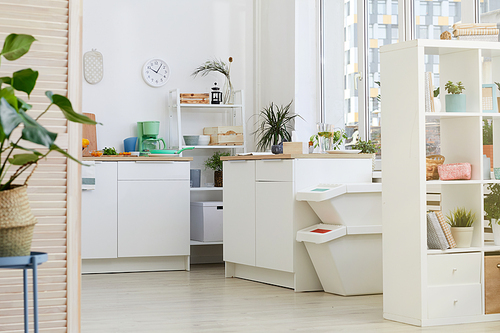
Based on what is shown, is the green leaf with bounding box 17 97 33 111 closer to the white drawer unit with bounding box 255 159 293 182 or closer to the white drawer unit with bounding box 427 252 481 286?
the white drawer unit with bounding box 427 252 481 286

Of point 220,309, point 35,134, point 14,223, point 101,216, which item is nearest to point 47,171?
point 14,223

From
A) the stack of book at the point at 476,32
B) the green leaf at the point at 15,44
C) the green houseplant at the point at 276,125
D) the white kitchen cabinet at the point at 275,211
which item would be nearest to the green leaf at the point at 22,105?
the green leaf at the point at 15,44

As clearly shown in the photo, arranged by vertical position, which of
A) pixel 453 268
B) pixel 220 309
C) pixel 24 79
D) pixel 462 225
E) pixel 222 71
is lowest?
pixel 220 309

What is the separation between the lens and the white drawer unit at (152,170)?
507 centimetres

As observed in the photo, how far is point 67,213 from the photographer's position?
A: 2.50 metres

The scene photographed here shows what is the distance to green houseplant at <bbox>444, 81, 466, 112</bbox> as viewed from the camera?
3.30m

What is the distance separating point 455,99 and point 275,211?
1497mm

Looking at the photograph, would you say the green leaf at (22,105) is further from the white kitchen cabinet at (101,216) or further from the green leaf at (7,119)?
the white kitchen cabinet at (101,216)

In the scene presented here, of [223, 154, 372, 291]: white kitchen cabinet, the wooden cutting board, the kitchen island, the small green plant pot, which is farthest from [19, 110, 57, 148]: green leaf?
the wooden cutting board

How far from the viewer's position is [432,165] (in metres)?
3.30

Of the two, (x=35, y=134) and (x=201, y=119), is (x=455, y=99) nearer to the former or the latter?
(x=35, y=134)

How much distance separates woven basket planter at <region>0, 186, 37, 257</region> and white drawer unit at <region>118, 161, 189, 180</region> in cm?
338

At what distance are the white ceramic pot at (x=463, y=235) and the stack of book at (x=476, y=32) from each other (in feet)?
3.39

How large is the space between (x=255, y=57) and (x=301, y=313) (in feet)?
10.8
